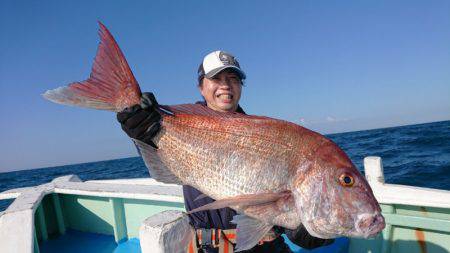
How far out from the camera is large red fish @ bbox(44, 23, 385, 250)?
1782mm

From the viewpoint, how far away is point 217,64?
101 inches

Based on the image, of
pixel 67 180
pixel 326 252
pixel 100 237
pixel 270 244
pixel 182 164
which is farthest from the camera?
pixel 67 180

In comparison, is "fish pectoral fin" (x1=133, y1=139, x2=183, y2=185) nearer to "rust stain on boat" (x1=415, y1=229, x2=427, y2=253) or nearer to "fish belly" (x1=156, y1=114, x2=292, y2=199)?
"fish belly" (x1=156, y1=114, x2=292, y2=199)

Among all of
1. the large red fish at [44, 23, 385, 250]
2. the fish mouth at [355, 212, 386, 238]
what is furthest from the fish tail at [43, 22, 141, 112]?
the fish mouth at [355, 212, 386, 238]

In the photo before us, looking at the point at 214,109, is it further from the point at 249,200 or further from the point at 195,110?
the point at 249,200

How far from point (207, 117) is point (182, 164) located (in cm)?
38

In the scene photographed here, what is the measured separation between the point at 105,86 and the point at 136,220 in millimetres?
3649

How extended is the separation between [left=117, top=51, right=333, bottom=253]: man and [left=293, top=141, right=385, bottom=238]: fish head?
15.8 inches

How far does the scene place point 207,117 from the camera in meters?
2.17

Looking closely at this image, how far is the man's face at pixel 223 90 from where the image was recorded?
263cm

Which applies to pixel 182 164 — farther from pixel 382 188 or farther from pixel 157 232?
pixel 382 188

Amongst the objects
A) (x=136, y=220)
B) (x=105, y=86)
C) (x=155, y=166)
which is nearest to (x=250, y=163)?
(x=155, y=166)

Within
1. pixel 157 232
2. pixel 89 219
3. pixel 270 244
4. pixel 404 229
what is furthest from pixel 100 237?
pixel 404 229

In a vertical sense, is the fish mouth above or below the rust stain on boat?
above
